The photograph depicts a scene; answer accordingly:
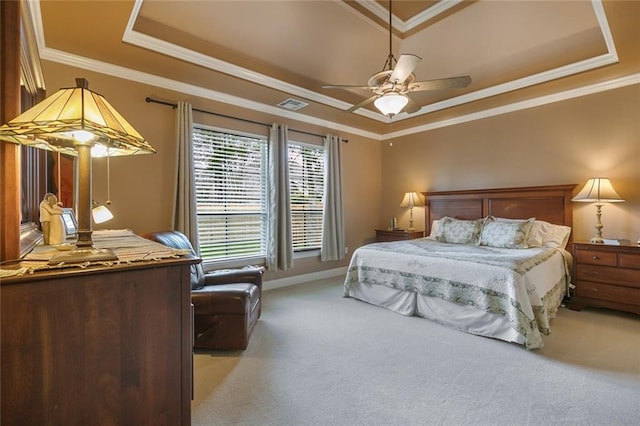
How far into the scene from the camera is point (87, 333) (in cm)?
100

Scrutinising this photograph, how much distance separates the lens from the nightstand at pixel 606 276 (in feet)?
10.2

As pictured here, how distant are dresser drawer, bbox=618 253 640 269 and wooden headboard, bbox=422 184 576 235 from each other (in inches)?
32.2

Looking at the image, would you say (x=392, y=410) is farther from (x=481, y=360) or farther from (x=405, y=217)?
(x=405, y=217)

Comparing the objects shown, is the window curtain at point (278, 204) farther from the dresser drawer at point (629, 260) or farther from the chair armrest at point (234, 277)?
the dresser drawer at point (629, 260)

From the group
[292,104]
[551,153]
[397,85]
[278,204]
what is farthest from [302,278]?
[551,153]

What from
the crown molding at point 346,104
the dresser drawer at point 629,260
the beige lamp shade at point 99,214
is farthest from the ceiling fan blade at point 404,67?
the dresser drawer at point 629,260

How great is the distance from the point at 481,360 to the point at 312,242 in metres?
3.16

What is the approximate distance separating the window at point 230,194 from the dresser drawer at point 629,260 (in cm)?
427

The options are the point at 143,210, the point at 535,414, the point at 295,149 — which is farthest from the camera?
the point at 295,149

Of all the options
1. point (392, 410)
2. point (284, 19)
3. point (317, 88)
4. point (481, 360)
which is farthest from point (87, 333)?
point (317, 88)

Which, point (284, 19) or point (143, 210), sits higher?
point (284, 19)

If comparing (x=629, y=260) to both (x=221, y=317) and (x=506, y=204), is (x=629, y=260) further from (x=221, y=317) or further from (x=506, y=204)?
(x=221, y=317)

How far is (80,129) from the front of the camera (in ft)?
3.29

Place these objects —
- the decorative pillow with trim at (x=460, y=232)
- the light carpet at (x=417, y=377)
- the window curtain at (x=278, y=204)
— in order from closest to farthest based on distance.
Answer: the light carpet at (x=417, y=377), the decorative pillow with trim at (x=460, y=232), the window curtain at (x=278, y=204)
